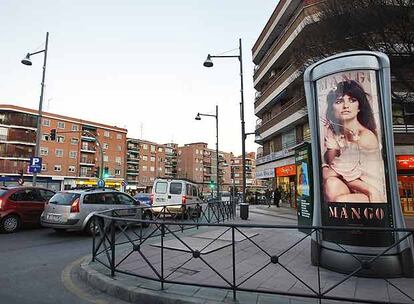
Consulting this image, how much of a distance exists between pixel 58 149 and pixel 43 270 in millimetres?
62016

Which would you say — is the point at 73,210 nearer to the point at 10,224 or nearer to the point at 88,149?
the point at 10,224

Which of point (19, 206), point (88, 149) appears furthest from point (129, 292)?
point (88, 149)

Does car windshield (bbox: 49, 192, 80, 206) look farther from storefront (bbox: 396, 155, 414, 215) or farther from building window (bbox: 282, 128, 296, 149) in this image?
building window (bbox: 282, 128, 296, 149)

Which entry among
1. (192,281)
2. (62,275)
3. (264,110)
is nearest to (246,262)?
(192,281)

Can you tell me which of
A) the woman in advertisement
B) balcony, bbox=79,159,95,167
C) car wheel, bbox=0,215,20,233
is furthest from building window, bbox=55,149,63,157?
the woman in advertisement

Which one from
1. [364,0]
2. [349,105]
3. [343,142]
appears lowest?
[343,142]

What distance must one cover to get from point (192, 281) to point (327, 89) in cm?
446

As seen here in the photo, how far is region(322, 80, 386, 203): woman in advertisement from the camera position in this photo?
20.0 feet

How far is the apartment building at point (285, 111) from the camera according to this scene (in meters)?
20.1

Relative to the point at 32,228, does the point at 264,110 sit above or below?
above

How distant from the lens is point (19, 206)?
11.5m

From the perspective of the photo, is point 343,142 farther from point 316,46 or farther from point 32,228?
point 32,228

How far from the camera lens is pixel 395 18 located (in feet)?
33.2

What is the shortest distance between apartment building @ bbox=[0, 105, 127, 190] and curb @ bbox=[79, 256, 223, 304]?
45024 mm
